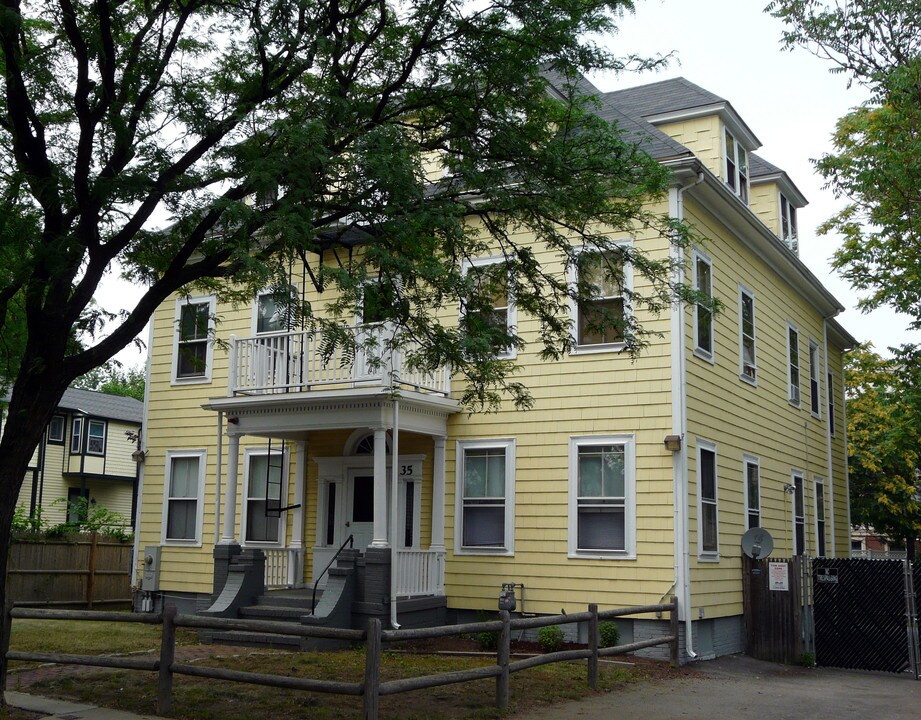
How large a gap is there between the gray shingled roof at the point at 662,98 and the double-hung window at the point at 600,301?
475 centimetres

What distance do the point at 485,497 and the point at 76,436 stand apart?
2881cm

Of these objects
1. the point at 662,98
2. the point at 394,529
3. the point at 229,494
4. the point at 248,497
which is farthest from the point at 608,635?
the point at 662,98

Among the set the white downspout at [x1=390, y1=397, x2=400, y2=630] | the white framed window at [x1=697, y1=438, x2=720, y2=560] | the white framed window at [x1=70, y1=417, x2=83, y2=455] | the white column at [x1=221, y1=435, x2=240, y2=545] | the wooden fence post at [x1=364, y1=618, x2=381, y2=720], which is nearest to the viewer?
the wooden fence post at [x1=364, y1=618, x2=381, y2=720]

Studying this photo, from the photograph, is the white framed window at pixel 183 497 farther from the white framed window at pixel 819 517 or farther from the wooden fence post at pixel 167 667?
the white framed window at pixel 819 517

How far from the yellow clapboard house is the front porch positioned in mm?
43

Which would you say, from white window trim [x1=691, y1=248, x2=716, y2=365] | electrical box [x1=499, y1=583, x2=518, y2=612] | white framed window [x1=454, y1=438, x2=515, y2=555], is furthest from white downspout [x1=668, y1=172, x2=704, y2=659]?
white framed window [x1=454, y1=438, x2=515, y2=555]

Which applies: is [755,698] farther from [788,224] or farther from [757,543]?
[788,224]

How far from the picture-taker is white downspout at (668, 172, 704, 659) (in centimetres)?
1524

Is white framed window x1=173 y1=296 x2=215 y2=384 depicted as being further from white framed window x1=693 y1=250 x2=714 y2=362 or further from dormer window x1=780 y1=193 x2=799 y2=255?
dormer window x1=780 y1=193 x2=799 y2=255

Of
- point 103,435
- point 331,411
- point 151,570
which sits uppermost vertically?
point 103,435

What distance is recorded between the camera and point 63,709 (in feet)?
32.8

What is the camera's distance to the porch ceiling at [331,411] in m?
15.9

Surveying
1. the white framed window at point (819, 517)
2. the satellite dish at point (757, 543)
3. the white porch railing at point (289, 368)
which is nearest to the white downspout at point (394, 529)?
the white porch railing at point (289, 368)

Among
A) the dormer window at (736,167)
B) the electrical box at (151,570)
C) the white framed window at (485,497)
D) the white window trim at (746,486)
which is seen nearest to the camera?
the white framed window at (485,497)
